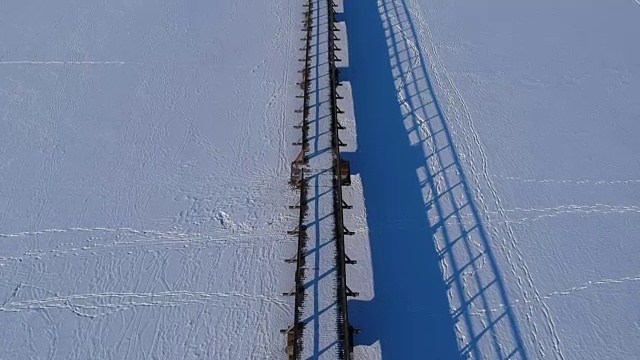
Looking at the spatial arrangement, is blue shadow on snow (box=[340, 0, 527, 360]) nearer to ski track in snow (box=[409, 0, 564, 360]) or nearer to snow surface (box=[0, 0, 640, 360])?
snow surface (box=[0, 0, 640, 360])

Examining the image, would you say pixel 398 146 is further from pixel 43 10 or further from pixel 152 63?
pixel 43 10

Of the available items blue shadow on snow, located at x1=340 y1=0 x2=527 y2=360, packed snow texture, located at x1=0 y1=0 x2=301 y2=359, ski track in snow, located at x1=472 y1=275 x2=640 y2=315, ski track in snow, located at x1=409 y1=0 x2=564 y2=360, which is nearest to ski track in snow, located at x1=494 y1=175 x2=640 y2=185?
ski track in snow, located at x1=409 y1=0 x2=564 y2=360

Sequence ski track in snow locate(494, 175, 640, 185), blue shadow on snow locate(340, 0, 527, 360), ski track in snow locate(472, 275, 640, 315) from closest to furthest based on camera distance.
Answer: blue shadow on snow locate(340, 0, 527, 360), ski track in snow locate(472, 275, 640, 315), ski track in snow locate(494, 175, 640, 185)

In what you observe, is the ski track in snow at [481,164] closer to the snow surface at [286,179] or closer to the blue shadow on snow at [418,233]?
the snow surface at [286,179]

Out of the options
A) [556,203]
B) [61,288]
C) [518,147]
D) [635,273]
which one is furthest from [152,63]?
[635,273]

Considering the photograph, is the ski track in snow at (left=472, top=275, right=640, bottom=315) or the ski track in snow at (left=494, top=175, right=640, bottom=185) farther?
the ski track in snow at (left=494, top=175, right=640, bottom=185)

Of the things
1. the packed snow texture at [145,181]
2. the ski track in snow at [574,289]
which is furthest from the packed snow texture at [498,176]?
the packed snow texture at [145,181]

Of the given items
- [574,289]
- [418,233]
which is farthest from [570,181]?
[418,233]

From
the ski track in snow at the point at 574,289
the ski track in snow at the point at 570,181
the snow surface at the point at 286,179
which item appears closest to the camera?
the snow surface at the point at 286,179
